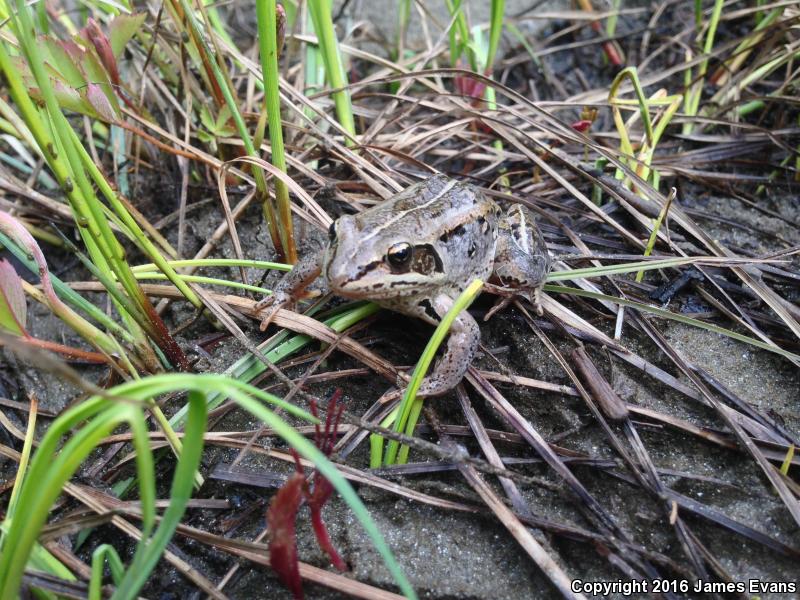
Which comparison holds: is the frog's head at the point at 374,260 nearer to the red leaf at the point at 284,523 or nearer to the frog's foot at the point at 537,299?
the frog's foot at the point at 537,299

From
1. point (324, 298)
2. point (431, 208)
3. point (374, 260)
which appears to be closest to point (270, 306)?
point (324, 298)

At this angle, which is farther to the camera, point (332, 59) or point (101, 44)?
point (332, 59)

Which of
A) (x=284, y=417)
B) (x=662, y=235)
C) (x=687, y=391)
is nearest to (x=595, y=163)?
(x=662, y=235)

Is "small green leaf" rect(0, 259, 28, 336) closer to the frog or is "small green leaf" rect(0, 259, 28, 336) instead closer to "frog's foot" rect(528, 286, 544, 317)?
the frog

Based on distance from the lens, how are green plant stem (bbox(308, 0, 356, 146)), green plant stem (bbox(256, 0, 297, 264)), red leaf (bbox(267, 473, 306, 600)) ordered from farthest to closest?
green plant stem (bbox(308, 0, 356, 146)), green plant stem (bbox(256, 0, 297, 264)), red leaf (bbox(267, 473, 306, 600))

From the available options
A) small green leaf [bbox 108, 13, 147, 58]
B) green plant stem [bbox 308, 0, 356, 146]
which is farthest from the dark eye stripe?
small green leaf [bbox 108, 13, 147, 58]

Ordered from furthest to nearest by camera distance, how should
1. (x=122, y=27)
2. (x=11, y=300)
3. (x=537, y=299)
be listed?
(x=537, y=299) < (x=122, y=27) < (x=11, y=300)

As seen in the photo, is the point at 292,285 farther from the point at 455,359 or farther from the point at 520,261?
A: the point at 520,261
